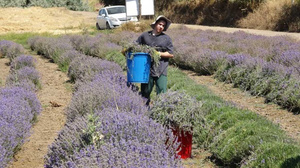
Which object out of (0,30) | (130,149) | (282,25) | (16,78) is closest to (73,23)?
(0,30)

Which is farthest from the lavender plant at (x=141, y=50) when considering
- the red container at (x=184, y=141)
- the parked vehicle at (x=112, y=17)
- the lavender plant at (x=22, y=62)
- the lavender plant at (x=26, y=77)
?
the parked vehicle at (x=112, y=17)

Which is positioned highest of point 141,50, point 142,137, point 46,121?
point 141,50

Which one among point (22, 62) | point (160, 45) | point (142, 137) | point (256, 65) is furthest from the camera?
point (22, 62)

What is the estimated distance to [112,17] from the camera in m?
28.3

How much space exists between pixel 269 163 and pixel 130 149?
1.46m

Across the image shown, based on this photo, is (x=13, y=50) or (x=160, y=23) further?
(x=13, y=50)

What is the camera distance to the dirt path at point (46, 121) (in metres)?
5.42

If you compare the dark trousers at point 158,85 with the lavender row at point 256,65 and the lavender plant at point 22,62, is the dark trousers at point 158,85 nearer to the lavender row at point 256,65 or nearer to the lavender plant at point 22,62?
the lavender row at point 256,65

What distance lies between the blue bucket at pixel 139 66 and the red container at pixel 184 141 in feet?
4.00

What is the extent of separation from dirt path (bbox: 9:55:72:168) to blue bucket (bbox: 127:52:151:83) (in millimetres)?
1473

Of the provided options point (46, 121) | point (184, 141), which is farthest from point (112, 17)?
point (184, 141)

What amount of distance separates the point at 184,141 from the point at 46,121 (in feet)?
10.3

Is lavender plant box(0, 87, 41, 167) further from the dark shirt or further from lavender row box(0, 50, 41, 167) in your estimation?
the dark shirt

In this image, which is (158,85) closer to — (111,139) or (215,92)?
(111,139)
